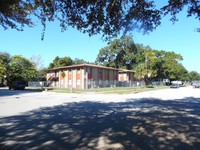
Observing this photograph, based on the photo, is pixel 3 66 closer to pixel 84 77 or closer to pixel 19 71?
pixel 19 71

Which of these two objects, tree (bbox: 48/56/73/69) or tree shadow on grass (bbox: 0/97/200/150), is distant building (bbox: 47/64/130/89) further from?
tree shadow on grass (bbox: 0/97/200/150)

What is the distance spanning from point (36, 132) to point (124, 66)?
252 ft

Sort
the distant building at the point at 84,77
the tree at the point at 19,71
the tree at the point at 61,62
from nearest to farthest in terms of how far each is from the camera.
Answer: the distant building at the point at 84,77
the tree at the point at 19,71
the tree at the point at 61,62

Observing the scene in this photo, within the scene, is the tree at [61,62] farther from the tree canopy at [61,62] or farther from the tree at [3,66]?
the tree at [3,66]

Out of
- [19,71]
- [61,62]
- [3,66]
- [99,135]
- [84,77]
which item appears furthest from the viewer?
[61,62]

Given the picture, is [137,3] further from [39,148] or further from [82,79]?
[82,79]

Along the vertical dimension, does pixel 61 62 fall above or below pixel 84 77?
above

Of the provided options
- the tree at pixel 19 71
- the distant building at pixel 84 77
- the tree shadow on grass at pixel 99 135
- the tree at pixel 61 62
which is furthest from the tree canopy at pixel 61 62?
the tree shadow on grass at pixel 99 135

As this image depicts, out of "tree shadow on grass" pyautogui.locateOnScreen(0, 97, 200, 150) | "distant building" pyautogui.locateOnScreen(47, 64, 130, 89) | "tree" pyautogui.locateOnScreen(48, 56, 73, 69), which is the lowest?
"tree shadow on grass" pyautogui.locateOnScreen(0, 97, 200, 150)

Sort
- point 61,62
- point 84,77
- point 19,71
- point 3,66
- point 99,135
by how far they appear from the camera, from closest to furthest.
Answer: point 99,135, point 84,77, point 3,66, point 19,71, point 61,62

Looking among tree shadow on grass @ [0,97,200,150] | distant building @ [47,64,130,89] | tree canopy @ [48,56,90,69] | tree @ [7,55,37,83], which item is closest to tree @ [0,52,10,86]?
tree @ [7,55,37,83]

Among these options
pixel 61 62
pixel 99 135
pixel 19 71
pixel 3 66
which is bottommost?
pixel 99 135

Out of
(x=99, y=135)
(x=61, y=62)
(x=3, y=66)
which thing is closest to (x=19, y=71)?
(x=3, y=66)

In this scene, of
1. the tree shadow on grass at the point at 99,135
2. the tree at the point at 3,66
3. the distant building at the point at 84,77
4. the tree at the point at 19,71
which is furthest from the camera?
the tree at the point at 19,71
